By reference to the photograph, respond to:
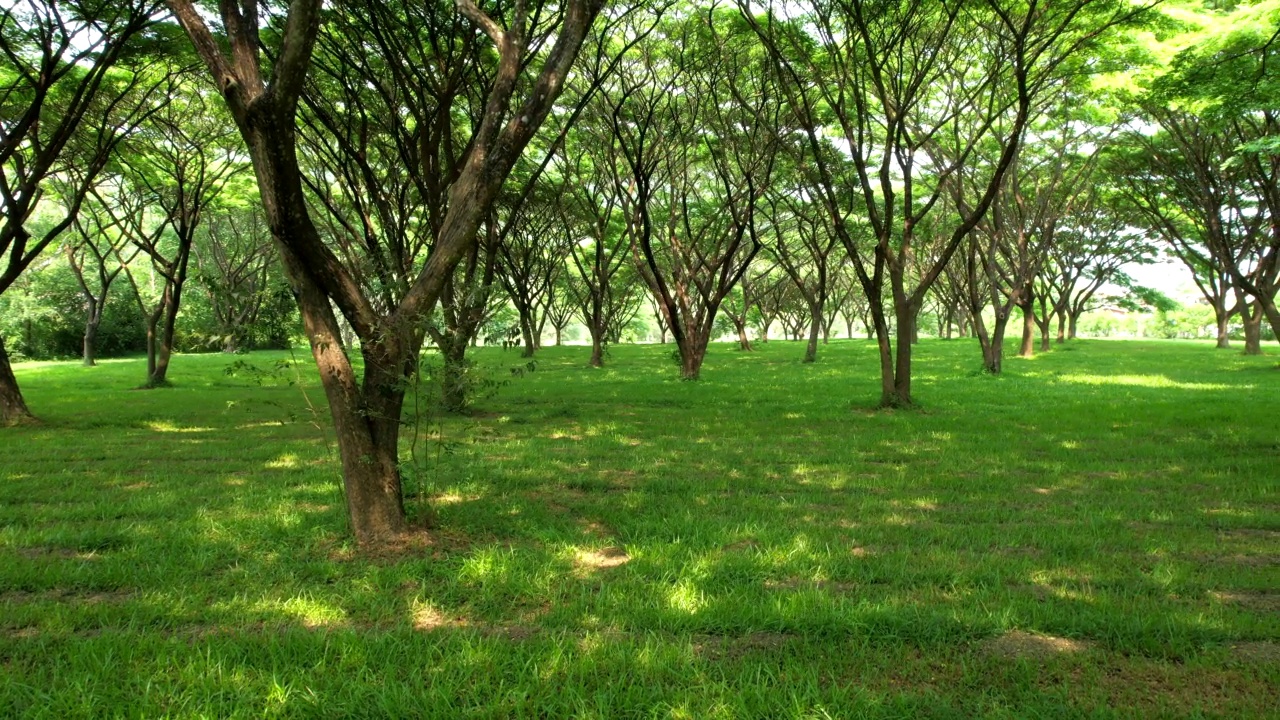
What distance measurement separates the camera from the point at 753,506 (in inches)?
219

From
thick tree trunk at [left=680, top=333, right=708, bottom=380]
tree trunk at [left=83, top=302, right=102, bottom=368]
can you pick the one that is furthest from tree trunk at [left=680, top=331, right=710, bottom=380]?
tree trunk at [left=83, top=302, right=102, bottom=368]

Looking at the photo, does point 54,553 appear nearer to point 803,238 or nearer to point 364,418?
point 364,418

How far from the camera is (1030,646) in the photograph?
3123 millimetres

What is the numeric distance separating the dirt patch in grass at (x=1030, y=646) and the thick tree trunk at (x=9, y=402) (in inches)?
508

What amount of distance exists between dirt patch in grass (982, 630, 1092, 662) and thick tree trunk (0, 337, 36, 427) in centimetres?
1292

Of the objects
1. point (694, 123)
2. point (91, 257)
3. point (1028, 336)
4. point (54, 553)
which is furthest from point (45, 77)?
point (91, 257)

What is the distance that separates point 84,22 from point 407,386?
934 centimetres

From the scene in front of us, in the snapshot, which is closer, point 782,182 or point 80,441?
point 80,441

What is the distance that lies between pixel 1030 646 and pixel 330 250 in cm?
437

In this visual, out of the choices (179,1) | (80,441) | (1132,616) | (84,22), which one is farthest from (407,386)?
(84,22)

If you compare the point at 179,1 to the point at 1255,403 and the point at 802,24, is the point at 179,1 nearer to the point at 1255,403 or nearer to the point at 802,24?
the point at 802,24

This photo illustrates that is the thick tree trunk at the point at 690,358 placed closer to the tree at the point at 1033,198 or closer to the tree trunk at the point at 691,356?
the tree trunk at the point at 691,356

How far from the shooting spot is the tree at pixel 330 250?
3.98 m

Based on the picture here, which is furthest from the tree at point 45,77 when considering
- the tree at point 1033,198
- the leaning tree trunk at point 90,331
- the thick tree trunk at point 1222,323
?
the thick tree trunk at point 1222,323
